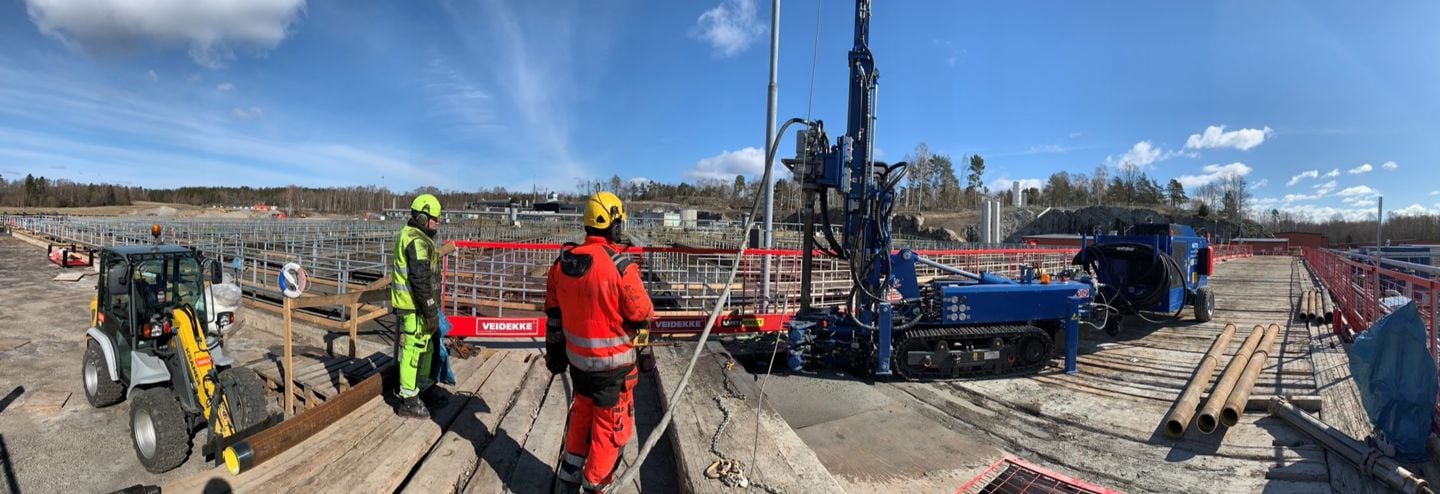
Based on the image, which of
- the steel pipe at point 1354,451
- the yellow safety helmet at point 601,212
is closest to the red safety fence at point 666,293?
the yellow safety helmet at point 601,212

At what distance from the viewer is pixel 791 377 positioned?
262 inches

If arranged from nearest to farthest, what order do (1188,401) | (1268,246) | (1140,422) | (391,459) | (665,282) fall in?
1. (391,459)
2. (1188,401)
3. (1140,422)
4. (665,282)
5. (1268,246)

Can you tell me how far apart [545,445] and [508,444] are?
0.83ft

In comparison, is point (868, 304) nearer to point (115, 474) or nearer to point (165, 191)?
point (115, 474)

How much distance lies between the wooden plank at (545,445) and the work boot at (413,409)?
81cm

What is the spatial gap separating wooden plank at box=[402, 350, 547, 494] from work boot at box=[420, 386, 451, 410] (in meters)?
0.18

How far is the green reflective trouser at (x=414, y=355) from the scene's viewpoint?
4.42m

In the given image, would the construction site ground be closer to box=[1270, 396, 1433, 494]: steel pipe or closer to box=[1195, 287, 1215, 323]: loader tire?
box=[1270, 396, 1433, 494]: steel pipe

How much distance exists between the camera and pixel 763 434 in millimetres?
3846

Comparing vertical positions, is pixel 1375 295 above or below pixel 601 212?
below

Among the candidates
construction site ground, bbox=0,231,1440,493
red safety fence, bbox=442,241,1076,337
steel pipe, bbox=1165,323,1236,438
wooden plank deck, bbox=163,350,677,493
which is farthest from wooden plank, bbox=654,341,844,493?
steel pipe, bbox=1165,323,1236,438

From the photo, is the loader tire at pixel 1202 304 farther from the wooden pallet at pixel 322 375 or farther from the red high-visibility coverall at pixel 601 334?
the wooden pallet at pixel 322 375

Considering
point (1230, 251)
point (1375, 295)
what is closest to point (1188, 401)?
point (1375, 295)

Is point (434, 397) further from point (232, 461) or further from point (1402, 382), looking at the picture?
point (1402, 382)
